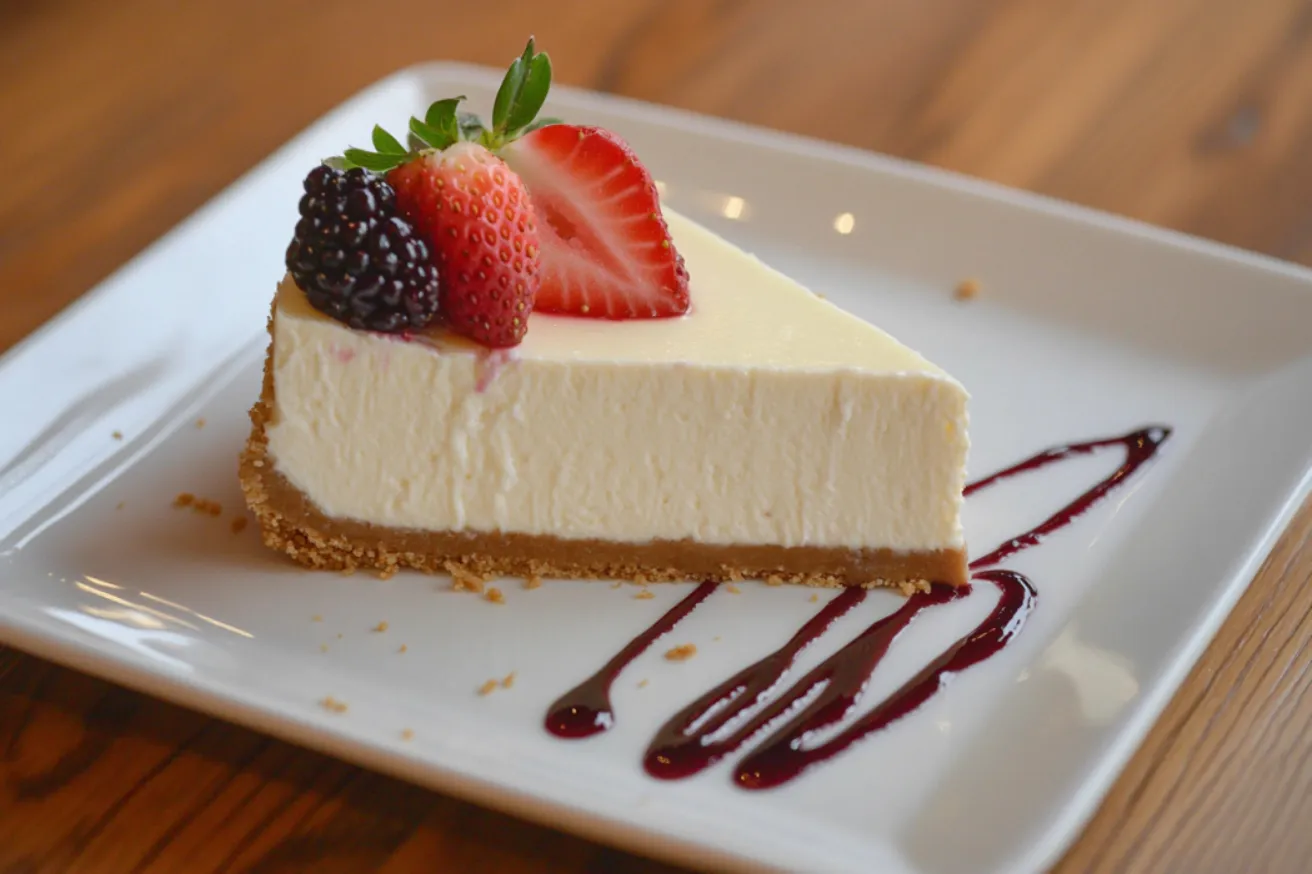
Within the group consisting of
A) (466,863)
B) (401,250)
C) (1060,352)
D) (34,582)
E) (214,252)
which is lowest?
(34,582)

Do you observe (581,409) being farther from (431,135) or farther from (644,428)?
(431,135)

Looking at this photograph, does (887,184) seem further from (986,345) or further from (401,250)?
(401,250)

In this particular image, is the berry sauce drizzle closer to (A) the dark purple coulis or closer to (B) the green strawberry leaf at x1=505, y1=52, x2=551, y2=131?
(A) the dark purple coulis

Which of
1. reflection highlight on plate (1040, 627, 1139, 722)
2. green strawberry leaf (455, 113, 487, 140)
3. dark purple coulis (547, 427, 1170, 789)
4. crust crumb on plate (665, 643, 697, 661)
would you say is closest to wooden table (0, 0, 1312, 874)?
reflection highlight on plate (1040, 627, 1139, 722)

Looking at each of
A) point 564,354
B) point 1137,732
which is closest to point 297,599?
point 564,354

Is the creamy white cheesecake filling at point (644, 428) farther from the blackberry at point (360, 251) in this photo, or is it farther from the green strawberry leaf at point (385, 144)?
the green strawberry leaf at point (385, 144)

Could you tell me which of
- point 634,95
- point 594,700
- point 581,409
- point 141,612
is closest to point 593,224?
point 581,409
